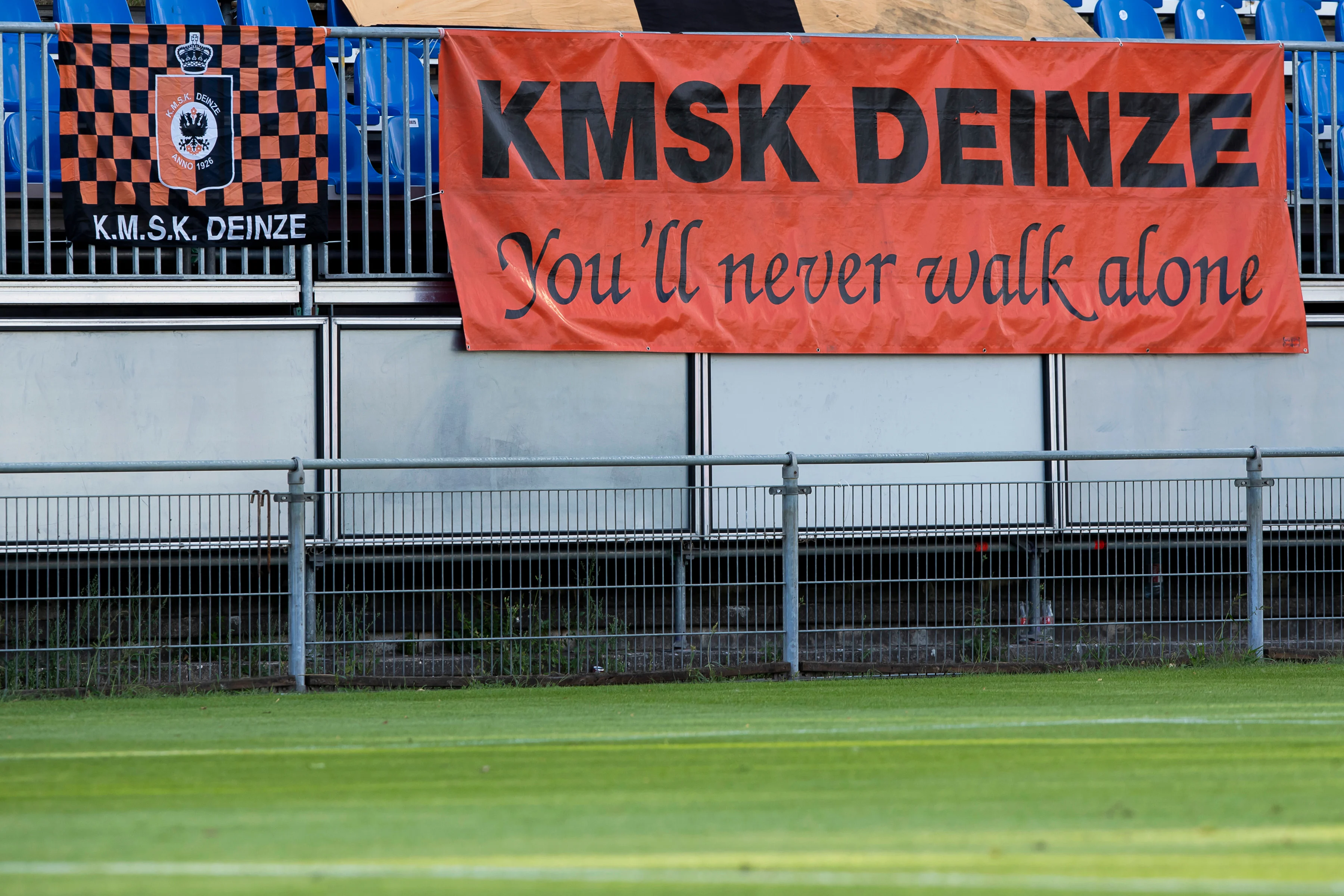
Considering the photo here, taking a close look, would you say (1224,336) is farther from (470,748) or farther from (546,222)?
(470,748)

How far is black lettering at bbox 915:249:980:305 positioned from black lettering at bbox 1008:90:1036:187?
619mm

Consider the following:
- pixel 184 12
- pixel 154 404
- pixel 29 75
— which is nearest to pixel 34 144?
pixel 29 75

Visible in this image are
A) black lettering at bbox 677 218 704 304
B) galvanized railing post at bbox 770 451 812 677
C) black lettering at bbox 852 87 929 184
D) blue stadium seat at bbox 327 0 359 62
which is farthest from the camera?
blue stadium seat at bbox 327 0 359 62

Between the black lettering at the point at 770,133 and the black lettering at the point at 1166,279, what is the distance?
A: 7.79 feet

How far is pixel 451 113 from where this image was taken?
9531mm

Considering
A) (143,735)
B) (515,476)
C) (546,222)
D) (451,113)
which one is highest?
(451,113)

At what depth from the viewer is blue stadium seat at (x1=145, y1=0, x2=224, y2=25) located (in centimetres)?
1244

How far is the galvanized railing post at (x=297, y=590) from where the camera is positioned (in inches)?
317

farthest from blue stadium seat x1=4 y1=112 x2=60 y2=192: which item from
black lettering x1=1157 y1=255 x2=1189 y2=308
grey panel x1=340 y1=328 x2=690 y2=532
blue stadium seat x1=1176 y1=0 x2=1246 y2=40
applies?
blue stadium seat x1=1176 y1=0 x2=1246 y2=40

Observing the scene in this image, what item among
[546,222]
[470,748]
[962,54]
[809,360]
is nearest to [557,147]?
[546,222]

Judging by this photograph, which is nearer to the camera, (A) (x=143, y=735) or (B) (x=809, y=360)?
(A) (x=143, y=735)

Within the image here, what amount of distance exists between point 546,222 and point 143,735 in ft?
14.3

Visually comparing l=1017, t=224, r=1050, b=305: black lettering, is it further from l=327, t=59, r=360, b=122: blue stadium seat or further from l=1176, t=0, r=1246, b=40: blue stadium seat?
l=1176, t=0, r=1246, b=40: blue stadium seat

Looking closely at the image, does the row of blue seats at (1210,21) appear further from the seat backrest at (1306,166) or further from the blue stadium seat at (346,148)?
the blue stadium seat at (346,148)
